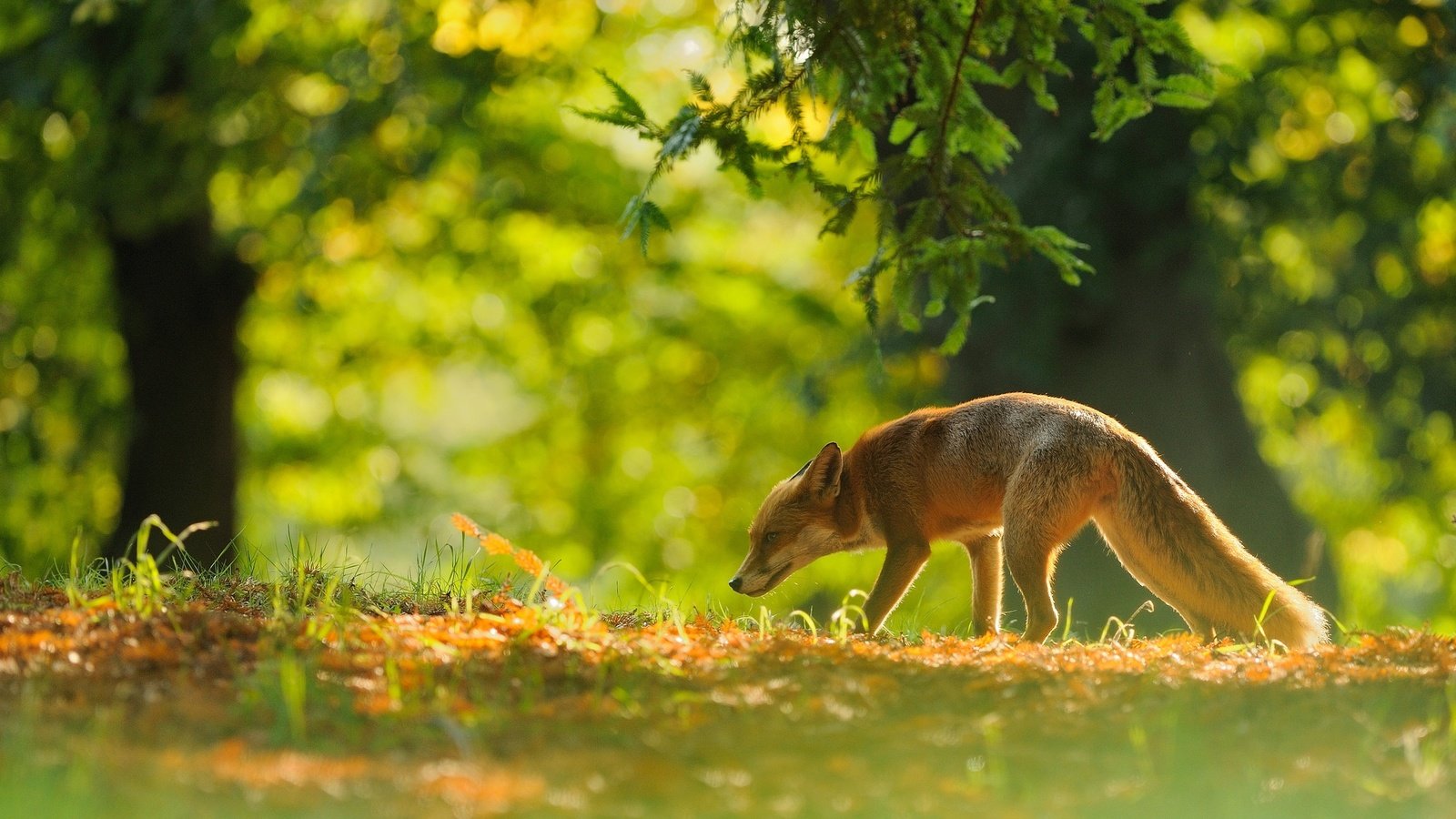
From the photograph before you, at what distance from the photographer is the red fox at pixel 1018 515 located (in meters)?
5.61

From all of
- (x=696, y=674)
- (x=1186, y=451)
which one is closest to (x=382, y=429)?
Result: (x=1186, y=451)

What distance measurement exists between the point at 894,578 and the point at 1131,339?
248 inches

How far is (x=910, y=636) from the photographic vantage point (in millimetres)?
5867

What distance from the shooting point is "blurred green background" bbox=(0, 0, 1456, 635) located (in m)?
11.6

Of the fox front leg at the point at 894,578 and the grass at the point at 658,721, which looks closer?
the grass at the point at 658,721

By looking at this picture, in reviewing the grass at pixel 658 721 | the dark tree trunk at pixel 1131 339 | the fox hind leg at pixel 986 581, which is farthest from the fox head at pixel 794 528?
the dark tree trunk at pixel 1131 339

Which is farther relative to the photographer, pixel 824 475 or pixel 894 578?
pixel 824 475

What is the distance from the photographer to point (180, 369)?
15438 millimetres

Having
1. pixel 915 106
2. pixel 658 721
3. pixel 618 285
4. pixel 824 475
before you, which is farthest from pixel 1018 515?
pixel 618 285

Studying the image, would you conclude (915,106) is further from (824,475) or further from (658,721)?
(658,721)

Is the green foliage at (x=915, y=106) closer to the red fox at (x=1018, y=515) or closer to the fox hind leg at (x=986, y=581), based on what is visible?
the red fox at (x=1018, y=515)

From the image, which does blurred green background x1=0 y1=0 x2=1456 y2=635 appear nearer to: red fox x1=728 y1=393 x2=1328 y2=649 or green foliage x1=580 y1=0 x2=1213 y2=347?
green foliage x1=580 y1=0 x2=1213 y2=347

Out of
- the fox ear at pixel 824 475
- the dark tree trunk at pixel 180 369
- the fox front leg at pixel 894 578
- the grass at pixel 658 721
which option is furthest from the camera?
the dark tree trunk at pixel 180 369

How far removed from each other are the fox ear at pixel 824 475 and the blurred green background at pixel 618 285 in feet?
5.52
